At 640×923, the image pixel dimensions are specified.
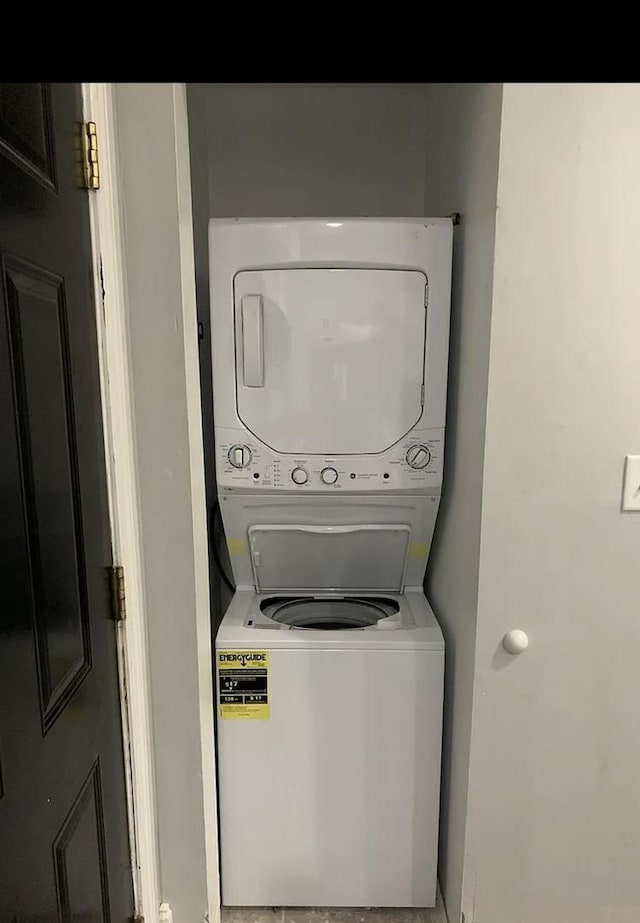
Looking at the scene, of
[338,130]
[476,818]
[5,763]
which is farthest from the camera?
[338,130]

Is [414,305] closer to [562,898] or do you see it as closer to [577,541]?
[577,541]

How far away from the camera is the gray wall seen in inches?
51.1

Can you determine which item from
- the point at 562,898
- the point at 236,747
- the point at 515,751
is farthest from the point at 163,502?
the point at 562,898

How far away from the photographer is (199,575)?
1.51 m

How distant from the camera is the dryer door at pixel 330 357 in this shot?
5.62 feet

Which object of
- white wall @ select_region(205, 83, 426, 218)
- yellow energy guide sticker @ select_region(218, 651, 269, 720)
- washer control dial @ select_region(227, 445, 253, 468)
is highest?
white wall @ select_region(205, 83, 426, 218)

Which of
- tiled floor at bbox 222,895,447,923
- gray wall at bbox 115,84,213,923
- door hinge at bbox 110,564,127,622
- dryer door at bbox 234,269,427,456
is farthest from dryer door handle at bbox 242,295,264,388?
tiled floor at bbox 222,895,447,923

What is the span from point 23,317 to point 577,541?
1.20 metres

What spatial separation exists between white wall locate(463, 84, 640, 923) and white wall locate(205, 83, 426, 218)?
829 millimetres

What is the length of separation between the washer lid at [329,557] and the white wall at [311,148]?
3.37ft

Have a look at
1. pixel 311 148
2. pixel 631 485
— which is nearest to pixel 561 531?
pixel 631 485

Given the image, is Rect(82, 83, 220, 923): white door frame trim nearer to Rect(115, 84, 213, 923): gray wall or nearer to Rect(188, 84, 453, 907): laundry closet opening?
Rect(115, 84, 213, 923): gray wall
